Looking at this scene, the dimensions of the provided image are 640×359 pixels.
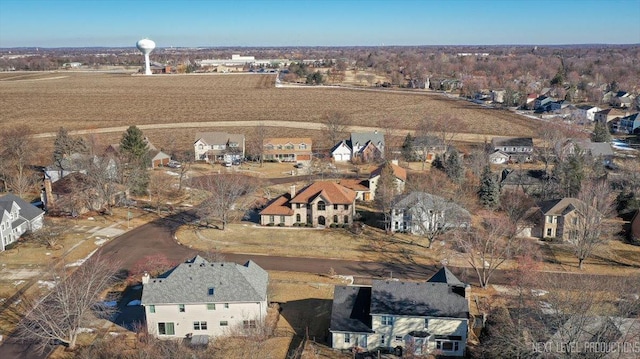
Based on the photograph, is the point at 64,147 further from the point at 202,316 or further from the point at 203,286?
the point at 202,316

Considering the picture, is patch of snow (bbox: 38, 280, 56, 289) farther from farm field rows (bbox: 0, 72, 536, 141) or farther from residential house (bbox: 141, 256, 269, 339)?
farm field rows (bbox: 0, 72, 536, 141)

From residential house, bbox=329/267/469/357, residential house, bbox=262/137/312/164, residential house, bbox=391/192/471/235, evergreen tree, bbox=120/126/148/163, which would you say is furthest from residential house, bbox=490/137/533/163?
residential house, bbox=329/267/469/357

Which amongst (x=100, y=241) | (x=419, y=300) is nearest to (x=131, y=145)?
(x=100, y=241)

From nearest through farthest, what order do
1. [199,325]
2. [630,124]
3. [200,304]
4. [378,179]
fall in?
[200,304], [199,325], [378,179], [630,124]

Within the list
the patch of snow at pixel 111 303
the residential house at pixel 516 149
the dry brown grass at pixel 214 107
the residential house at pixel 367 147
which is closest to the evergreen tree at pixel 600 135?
the residential house at pixel 516 149

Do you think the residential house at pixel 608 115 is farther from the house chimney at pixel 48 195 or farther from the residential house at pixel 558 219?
the house chimney at pixel 48 195
